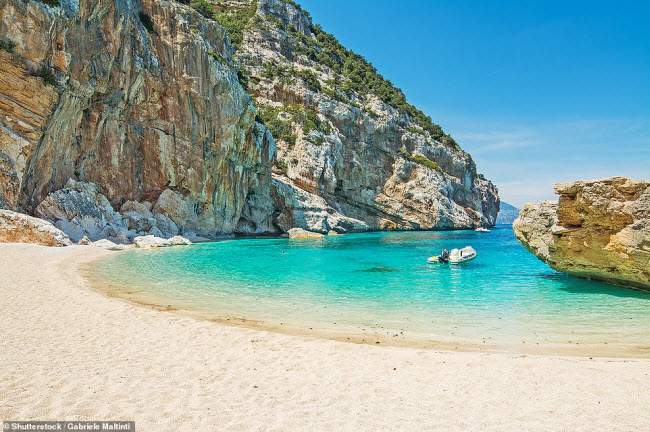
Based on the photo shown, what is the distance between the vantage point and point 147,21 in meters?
35.2

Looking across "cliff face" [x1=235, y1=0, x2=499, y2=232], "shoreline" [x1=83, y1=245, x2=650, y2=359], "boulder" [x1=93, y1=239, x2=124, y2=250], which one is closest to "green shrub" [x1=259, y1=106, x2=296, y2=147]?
"cliff face" [x1=235, y1=0, x2=499, y2=232]


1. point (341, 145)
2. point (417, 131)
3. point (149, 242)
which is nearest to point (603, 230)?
point (149, 242)

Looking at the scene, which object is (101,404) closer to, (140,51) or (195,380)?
(195,380)

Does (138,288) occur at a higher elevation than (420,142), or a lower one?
lower

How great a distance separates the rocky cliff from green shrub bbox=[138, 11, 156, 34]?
13 centimetres

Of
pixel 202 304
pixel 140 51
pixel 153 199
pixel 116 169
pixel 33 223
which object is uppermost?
pixel 140 51

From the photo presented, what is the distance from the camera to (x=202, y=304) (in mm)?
10852

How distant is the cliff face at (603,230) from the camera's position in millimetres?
12508

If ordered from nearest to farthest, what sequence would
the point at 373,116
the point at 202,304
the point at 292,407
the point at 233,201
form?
the point at 292,407 → the point at 202,304 → the point at 233,201 → the point at 373,116

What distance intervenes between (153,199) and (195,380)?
35.8 m

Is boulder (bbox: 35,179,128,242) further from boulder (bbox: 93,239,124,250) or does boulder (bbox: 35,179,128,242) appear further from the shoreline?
the shoreline

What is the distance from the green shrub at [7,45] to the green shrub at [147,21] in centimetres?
1471

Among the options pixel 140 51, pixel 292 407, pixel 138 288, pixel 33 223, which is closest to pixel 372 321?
pixel 292 407

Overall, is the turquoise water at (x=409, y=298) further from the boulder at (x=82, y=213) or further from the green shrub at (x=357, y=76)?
the green shrub at (x=357, y=76)
